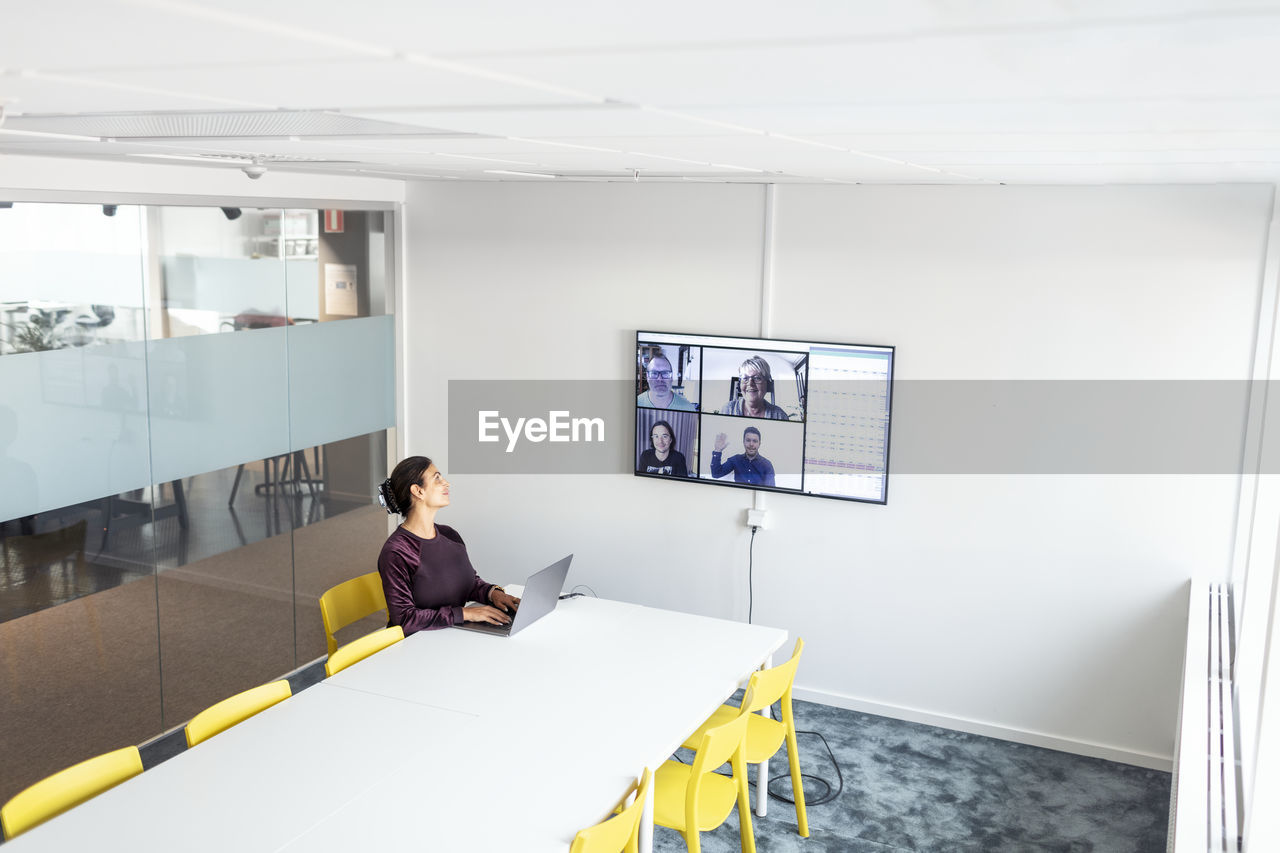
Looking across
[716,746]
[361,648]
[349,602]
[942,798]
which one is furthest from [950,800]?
[349,602]

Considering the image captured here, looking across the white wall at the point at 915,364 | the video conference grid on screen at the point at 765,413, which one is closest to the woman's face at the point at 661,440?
the video conference grid on screen at the point at 765,413

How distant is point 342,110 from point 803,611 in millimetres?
4085

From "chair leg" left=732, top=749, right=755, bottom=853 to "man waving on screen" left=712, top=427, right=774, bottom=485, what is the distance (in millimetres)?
1803

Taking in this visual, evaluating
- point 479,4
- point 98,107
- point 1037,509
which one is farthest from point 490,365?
point 479,4

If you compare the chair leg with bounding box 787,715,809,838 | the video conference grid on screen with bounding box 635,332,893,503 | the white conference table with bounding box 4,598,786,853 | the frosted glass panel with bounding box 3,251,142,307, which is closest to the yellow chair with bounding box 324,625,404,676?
the white conference table with bounding box 4,598,786,853

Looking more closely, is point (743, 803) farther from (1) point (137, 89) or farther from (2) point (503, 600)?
(1) point (137, 89)

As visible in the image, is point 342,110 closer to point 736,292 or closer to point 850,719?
point 736,292

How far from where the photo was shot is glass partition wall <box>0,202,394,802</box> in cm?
400

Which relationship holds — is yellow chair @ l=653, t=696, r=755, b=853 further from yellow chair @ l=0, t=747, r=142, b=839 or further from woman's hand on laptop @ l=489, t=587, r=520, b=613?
yellow chair @ l=0, t=747, r=142, b=839

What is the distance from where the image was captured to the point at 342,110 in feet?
5.60

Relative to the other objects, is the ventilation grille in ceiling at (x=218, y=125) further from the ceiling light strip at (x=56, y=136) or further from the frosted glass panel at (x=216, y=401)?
the frosted glass panel at (x=216, y=401)

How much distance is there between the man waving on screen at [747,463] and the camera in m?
5.22

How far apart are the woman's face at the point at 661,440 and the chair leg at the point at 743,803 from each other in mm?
2021

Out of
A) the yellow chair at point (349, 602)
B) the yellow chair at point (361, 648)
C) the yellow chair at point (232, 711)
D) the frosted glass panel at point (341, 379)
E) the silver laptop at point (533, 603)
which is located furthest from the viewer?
the frosted glass panel at point (341, 379)
